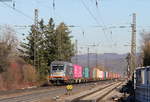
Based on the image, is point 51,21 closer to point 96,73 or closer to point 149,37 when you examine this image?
point 96,73

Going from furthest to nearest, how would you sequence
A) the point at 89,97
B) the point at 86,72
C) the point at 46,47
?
the point at 46,47
the point at 86,72
the point at 89,97

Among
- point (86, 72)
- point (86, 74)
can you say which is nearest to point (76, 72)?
point (86, 72)

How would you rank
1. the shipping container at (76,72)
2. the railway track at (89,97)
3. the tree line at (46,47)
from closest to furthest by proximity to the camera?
1. the railway track at (89,97)
2. the shipping container at (76,72)
3. the tree line at (46,47)

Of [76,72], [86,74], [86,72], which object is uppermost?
[86,72]

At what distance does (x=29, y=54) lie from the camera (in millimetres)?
83625

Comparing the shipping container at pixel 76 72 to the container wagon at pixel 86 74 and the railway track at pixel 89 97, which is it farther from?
the railway track at pixel 89 97

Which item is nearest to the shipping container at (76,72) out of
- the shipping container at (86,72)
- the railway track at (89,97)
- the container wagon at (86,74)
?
the container wagon at (86,74)

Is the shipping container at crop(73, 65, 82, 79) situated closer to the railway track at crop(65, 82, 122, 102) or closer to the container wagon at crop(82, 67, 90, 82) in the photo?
the container wagon at crop(82, 67, 90, 82)

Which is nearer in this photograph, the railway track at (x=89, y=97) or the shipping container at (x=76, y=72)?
the railway track at (x=89, y=97)

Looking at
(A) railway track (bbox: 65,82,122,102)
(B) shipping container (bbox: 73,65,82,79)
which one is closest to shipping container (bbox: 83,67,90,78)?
(B) shipping container (bbox: 73,65,82,79)

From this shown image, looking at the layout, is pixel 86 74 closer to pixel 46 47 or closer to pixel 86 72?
pixel 86 72

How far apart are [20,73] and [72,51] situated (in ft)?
135

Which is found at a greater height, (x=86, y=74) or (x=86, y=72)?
(x=86, y=72)

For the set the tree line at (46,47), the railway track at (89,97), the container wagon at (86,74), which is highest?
the tree line at (46,47)
